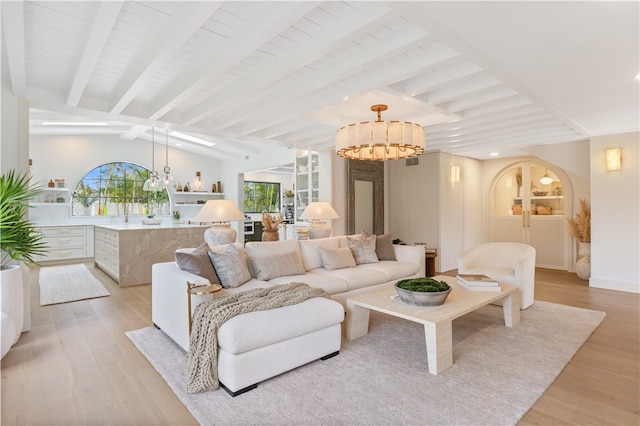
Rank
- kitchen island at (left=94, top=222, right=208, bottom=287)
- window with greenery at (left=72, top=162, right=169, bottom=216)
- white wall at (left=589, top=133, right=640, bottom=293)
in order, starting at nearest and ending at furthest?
1. white wall at (left=589, top=133, right=640, bottom=293)
2. kitchen island at (left=94, top=222, right=208, bottom=287)
3. window with greenery at (left=72, top=162, right=169, bottom=216)

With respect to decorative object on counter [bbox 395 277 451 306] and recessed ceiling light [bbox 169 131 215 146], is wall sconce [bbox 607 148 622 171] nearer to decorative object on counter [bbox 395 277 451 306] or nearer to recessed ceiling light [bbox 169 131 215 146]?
decorative object on counter [bbox 395 277 451 306]

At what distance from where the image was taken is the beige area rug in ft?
15.0

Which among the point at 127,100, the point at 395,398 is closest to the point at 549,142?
the point at 395,398

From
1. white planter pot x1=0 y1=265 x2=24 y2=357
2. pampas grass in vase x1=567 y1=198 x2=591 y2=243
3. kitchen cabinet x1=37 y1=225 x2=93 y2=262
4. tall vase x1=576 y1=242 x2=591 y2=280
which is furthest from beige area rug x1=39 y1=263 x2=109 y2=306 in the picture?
pampas grass in vase x1=567 y1=198 x2=591 y2=243

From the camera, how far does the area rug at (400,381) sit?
78.2 inches

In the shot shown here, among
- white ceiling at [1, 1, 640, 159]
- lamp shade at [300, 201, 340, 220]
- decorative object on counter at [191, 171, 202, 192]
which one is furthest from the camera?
decorative object on counter at [191, 171, 202, 192]

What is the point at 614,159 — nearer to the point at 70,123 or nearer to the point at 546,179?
the point at 546,179

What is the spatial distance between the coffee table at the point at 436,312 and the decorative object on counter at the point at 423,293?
0.04 m

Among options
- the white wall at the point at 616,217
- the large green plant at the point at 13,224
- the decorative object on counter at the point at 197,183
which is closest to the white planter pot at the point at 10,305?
the large green plant at the point at 13,224

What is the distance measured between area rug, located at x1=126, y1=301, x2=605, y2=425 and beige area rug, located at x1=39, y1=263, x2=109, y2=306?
197 cm

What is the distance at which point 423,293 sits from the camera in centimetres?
278

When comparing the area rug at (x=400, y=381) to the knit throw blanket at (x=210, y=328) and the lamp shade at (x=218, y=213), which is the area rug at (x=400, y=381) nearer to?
the knit throw blanket at (x=210, y=328)

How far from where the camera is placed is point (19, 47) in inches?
99.7

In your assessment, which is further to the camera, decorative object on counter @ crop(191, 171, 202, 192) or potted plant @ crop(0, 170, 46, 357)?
decorative object on counter @ crop(191, 171, 202, 192)
